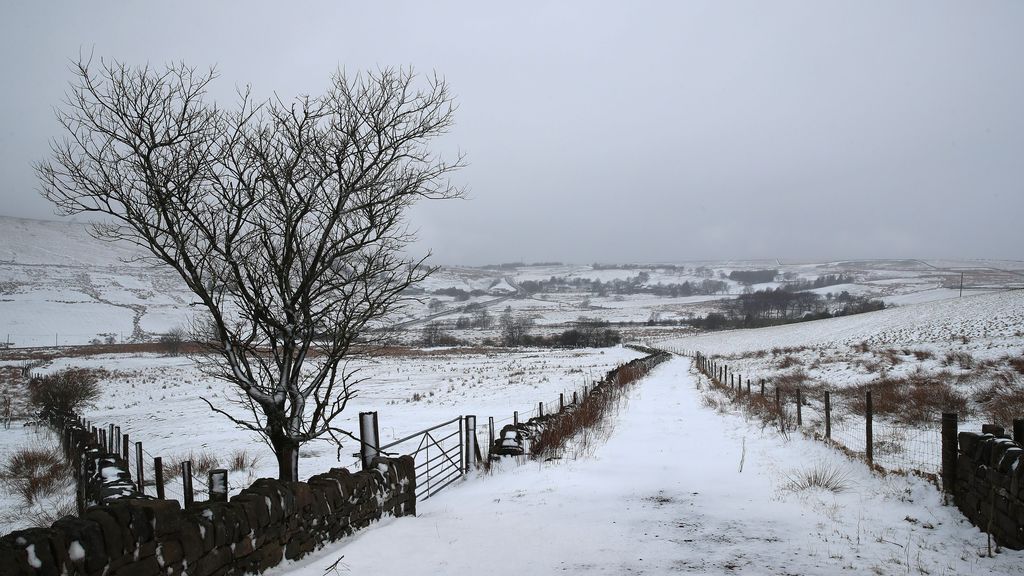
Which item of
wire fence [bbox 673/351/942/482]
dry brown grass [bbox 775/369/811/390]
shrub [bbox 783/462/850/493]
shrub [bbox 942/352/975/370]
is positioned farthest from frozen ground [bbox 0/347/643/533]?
shrub [bbox 942/352/975/370]

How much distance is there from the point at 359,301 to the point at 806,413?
454 inches

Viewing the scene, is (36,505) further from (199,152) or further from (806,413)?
(806,413)

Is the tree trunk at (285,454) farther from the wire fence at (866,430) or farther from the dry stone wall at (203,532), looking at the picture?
Answer: the wire fence at (866,430)

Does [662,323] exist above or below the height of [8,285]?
below

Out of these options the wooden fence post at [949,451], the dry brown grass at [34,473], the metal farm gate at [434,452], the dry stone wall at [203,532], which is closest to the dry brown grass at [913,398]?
the wooden fence post at [949,451]

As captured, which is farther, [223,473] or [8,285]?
[8,285]

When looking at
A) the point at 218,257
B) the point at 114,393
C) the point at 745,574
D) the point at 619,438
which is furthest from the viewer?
the point at 114,393

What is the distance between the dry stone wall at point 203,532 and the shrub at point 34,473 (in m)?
7.82

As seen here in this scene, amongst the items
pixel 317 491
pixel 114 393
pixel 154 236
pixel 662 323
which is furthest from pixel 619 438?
pixel 662 323

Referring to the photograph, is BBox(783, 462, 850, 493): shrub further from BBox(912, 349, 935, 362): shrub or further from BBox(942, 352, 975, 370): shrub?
BBox(912, 349, 935, 362): shrub

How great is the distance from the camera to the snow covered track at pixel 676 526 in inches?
172

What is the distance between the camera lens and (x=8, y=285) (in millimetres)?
120125

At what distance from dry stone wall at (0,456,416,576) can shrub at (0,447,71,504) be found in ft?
25.6

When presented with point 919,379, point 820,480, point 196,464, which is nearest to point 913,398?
point 919,379
